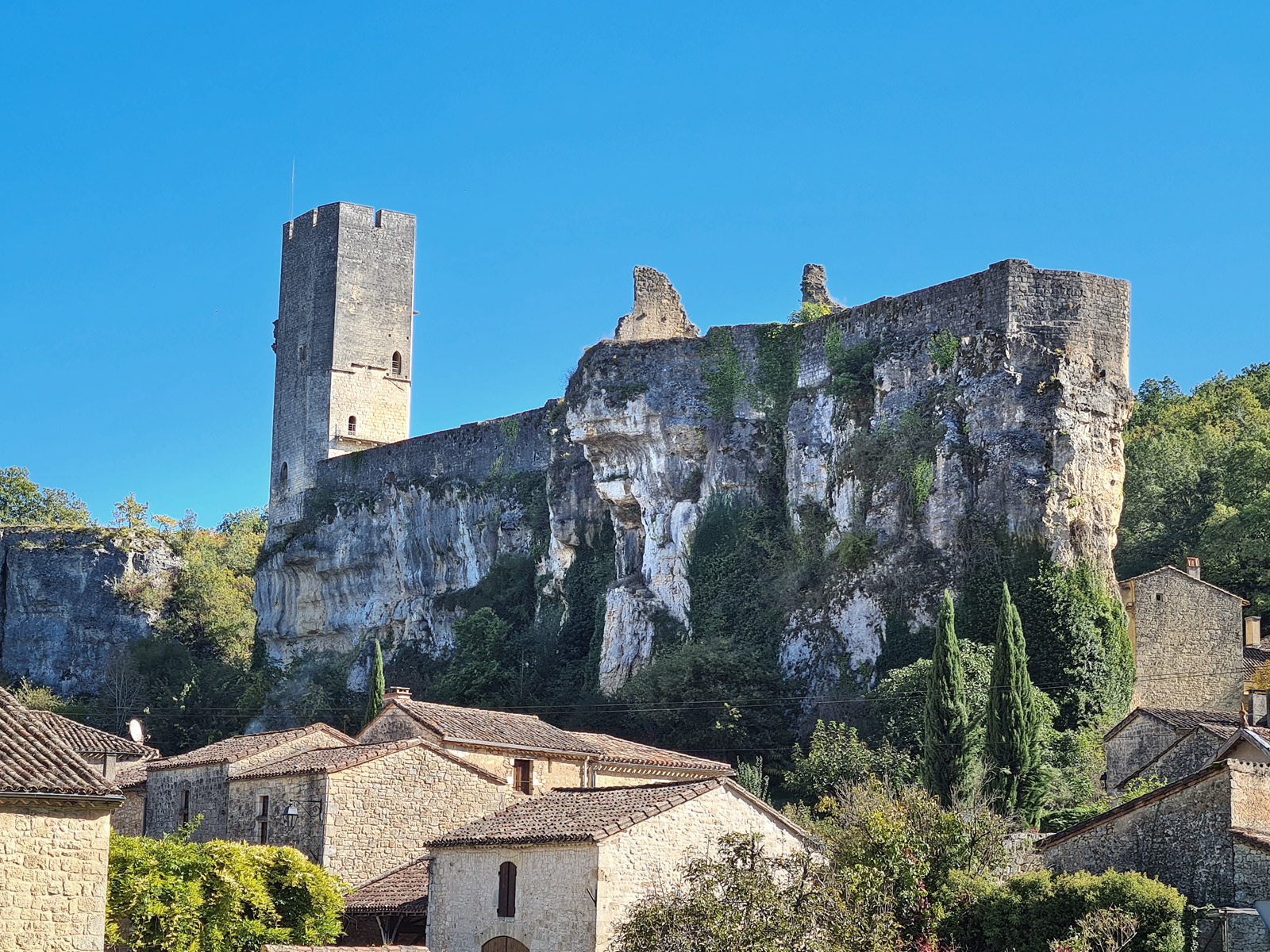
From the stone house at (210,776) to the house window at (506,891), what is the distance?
8.99 metres

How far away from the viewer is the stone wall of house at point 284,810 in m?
33.1

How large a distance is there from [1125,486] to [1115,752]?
23.6 meters

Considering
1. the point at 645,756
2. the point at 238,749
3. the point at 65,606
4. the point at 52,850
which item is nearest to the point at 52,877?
the point at 52,850

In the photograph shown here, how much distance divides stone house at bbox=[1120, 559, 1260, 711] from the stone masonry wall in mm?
5171

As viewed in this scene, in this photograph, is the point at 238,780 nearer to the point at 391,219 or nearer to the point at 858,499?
the point at 858,499

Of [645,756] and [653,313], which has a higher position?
[653,313]

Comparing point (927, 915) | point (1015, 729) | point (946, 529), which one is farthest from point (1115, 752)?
point (927, 915)

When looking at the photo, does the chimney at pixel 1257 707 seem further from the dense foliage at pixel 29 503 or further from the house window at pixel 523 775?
the dense foliage at pixel 29 503

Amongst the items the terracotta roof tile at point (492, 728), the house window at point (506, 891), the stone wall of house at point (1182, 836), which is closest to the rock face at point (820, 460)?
the terracotta roof tile at point (492, 728)

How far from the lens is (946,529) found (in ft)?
144

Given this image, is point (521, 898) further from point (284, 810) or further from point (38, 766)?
point (38, 766)

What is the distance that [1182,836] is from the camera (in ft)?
86.0

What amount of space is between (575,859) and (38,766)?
309 inches

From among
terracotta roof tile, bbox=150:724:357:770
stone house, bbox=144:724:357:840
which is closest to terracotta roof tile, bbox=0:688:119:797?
stone house, bbox=144:724:357:840
